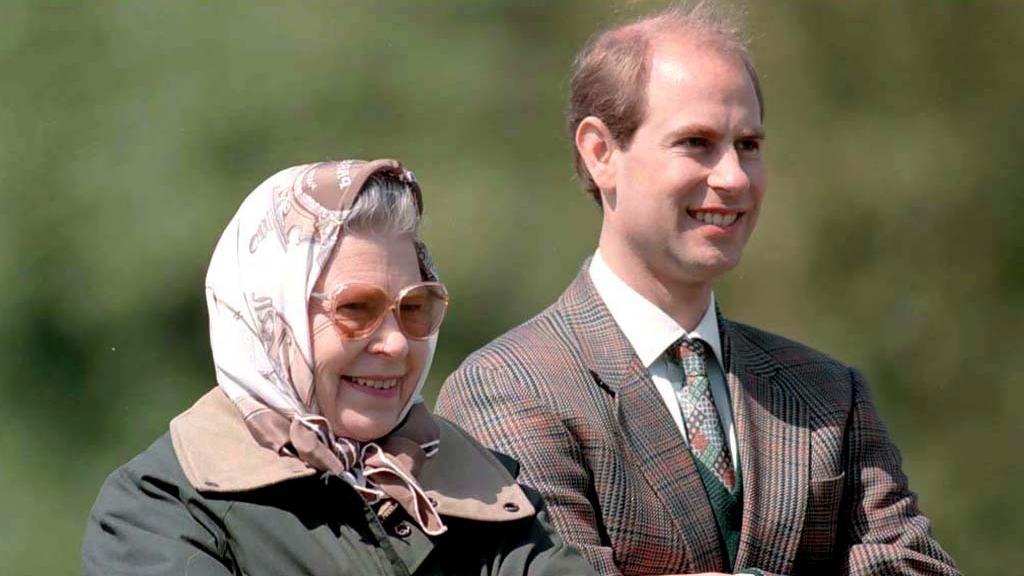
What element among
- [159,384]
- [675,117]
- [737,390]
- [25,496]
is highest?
[675,117]

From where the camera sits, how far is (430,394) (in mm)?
7516

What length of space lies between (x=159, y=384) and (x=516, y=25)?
1998mm

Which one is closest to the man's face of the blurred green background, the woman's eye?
the woman's eye

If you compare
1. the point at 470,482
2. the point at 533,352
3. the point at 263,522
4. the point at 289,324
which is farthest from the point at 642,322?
the point at 263,522

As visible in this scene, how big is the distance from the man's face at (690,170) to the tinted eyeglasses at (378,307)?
94cm

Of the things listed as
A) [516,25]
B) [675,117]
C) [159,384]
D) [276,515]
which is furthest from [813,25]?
[276,515]

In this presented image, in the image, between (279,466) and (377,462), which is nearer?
(279,466)

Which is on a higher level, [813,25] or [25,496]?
[813,25]

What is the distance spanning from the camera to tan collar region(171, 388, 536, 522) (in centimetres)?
301

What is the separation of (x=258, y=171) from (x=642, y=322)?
11.9 feet

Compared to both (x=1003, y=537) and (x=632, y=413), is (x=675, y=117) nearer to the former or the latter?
(x=632, y=413)

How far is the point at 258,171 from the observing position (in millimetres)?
7418

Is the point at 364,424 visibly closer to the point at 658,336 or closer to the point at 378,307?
the point at 378,307

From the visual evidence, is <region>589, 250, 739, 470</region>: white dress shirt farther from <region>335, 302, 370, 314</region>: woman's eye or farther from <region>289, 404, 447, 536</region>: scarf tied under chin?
<region>335, 302, 370, 314</region>: woman's eye
